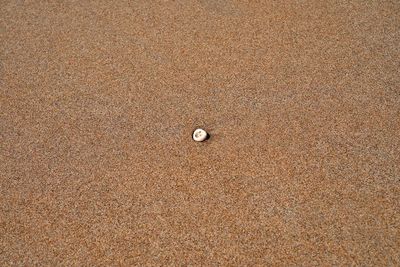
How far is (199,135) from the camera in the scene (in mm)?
1465

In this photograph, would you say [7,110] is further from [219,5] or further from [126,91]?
[219,5]

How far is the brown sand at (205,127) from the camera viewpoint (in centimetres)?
125

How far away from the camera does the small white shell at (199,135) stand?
1458 millimetres

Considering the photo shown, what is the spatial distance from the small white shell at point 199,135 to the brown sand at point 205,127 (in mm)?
23

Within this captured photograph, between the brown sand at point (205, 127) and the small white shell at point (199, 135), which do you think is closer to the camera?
the brown sand at point (205, 127)

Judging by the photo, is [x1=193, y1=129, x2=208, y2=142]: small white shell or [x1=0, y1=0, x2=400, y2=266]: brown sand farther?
[x1=193, y1=129, x2=208, y2=142]: small white shell

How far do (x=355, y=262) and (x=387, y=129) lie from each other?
0.53 m

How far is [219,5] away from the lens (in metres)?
1.95

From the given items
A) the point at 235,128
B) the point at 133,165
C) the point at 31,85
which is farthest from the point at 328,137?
the point at 31,85

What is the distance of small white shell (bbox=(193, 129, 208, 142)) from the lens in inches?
57.4

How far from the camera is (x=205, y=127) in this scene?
151 centimetres

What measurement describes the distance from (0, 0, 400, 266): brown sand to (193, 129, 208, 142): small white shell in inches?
0.9

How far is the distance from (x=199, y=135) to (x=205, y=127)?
6 cm

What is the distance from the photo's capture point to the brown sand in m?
1.25
